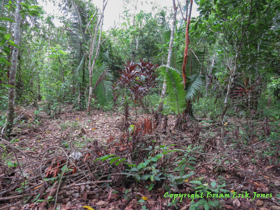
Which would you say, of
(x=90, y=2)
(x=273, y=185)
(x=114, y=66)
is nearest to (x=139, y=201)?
(x=273, y=185)

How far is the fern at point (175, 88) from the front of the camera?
12.0 ft

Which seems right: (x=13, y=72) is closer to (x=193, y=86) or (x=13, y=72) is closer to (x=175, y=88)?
(x=175, y=88)

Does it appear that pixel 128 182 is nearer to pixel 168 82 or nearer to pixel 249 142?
pixel 249 142

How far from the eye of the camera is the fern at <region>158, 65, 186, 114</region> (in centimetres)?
366

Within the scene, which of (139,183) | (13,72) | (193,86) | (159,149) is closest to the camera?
(139,183)

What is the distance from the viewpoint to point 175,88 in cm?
374

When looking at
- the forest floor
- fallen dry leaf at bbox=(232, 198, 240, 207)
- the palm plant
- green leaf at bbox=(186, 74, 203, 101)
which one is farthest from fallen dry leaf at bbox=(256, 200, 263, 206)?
green leaf at bbox=(186, 74, 203, 101)

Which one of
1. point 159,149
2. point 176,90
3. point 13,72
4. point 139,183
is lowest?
point 139,183

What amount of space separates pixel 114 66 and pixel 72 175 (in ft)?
27.5

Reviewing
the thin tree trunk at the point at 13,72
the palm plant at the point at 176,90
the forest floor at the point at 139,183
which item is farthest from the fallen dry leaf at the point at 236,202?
the thin tree trunk at the point at 13,72

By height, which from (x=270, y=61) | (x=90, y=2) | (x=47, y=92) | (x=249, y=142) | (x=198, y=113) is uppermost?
(x=90, y=2)

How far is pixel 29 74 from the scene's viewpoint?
5684mm

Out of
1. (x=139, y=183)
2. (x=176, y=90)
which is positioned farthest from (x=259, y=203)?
(x=176, y=90)

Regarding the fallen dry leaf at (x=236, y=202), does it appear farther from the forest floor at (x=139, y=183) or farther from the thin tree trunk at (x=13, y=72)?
the thin tree trunk at (x=13, y=72)
